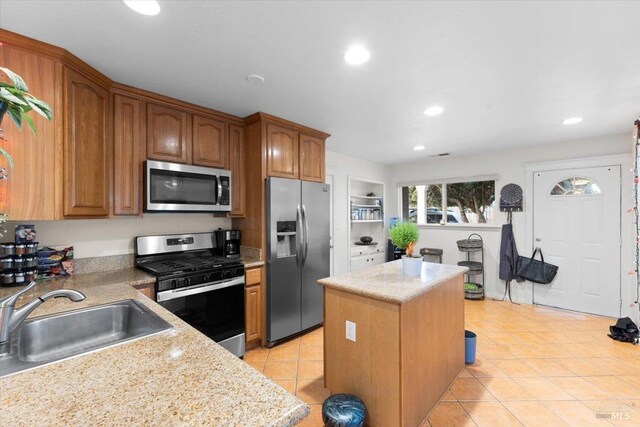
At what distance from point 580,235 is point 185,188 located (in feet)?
16.2

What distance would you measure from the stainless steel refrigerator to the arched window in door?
3.33m

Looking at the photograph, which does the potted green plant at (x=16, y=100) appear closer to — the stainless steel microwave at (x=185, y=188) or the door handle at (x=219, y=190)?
the stainless steel microwave at (x=185, y=188)

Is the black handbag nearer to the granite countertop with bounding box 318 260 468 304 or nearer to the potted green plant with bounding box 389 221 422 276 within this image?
the granite countertop with bounding box 318 260 468 304

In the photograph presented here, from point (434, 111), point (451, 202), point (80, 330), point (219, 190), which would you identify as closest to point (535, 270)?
point (451, 202)

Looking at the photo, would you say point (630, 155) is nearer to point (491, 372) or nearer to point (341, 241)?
point (491, 372)

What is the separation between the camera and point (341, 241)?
466 cm

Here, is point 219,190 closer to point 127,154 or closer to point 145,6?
point 127,154

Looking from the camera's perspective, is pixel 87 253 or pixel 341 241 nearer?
pixel 87 253

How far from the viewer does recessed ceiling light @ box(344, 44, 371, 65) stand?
5.72 feet

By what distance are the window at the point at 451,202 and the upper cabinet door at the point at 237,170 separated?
12.0 feet

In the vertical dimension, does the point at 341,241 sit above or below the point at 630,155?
below

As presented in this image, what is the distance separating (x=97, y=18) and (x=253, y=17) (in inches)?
32.2

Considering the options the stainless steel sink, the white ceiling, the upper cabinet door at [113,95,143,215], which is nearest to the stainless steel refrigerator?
the white ceiling

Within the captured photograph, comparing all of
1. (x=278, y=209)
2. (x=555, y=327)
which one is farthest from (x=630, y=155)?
(x=278, y=209)
